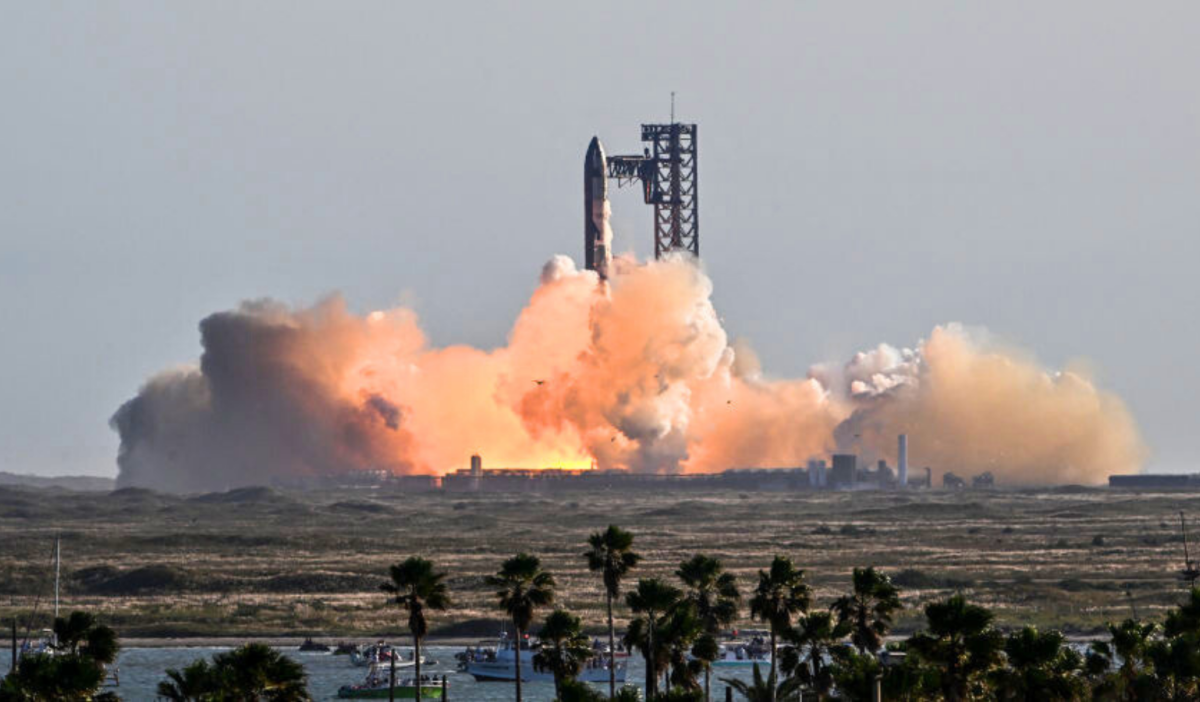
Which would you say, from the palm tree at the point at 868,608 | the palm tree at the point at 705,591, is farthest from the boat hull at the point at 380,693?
the palm tree at the point at 868,608

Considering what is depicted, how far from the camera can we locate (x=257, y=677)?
75.9m

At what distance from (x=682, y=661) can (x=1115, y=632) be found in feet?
51.4

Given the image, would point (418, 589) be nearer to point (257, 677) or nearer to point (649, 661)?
point (649, 661)

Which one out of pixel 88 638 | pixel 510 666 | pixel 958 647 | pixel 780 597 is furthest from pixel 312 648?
pixel 958 647

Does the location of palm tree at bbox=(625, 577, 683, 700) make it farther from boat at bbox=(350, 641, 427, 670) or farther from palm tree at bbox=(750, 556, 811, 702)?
boat at bbox=(350, 641, 427, 670)

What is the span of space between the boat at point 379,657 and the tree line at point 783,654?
42.3 meters

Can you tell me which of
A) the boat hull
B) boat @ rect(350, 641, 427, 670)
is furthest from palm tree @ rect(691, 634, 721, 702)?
boat @ rect(350, 641, 427, 670)

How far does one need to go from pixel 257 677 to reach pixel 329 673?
65.3 m

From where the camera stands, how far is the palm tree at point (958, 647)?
78562mm

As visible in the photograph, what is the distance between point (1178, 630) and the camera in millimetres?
88250

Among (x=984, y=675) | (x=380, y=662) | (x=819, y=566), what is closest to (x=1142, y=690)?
(x=984, y=675)

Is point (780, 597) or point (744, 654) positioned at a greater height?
point (780, 597)

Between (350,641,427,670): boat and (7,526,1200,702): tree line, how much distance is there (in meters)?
42.3

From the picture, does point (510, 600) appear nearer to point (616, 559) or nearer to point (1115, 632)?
point (616, 559)
